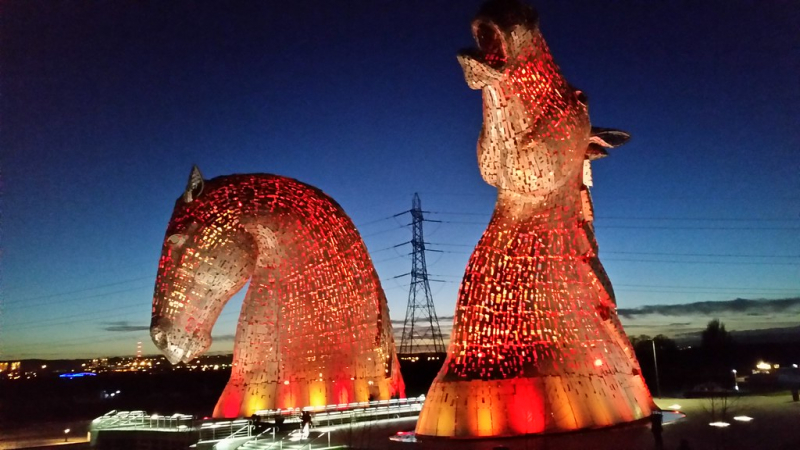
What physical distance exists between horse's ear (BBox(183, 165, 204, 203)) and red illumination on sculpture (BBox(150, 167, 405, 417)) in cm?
2

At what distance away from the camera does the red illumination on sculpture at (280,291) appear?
579 inches

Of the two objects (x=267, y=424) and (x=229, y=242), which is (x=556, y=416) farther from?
(x=229, y=242)

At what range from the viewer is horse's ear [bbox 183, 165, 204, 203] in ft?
48.8

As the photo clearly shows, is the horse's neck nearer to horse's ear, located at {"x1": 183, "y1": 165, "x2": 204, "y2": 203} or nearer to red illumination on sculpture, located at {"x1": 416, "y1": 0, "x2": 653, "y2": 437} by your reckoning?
red illumination on sculpture, located at {"x1": 416, "y1": 0, "x2": 653, "y2": 437}

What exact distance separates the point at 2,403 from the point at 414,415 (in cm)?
4030

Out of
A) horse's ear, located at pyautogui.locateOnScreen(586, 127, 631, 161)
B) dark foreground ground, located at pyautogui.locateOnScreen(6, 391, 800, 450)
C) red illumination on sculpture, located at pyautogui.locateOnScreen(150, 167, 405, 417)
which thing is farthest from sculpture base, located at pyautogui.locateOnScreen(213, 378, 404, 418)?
horse's ear, located at pyautogui.locateOnScreen(586, 127, 631, 161)

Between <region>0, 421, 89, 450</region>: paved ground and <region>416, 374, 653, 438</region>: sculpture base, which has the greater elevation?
<region>416, 374, 653, 438</region>: sculpture base

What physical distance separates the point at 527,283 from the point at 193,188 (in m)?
7.94

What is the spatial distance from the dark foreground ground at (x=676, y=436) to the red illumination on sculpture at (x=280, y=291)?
5.48ft

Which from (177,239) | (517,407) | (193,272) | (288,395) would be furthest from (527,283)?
(177,239)

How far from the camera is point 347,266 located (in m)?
16.0

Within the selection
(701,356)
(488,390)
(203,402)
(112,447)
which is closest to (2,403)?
(203,402)

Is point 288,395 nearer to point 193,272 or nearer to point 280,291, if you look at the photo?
point 280,291

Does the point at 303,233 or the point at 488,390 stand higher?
the point at 303,233
